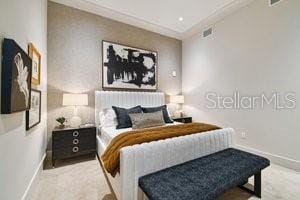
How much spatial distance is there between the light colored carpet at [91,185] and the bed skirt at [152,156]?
0.52 m

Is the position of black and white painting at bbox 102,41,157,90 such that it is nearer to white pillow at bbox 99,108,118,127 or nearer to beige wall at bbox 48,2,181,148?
beige wall at bbox 48,2,181,148

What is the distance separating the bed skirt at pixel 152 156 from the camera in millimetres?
1474

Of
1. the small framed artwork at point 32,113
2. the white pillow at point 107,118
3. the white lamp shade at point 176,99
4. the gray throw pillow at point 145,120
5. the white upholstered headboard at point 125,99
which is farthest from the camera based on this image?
the white lamp shade at point 176,99

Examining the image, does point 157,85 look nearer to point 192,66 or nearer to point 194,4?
point 192,66

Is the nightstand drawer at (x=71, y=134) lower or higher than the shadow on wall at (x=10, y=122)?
lower

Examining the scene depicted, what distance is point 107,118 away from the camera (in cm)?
315

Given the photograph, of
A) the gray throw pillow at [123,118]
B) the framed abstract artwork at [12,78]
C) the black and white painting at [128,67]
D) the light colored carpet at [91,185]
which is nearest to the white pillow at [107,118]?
the gray throw pillow at [123,118]

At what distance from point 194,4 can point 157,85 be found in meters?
2.11

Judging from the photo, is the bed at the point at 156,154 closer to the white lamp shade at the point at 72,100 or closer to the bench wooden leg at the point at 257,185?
the bench wooden leg at the point at 257,185

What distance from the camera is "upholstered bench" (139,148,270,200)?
4.11ft

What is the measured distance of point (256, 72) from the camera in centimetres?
301

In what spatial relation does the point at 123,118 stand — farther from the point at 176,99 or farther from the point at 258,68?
the point at 258,68

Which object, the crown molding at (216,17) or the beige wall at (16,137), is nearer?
the beige wall at (16,137)

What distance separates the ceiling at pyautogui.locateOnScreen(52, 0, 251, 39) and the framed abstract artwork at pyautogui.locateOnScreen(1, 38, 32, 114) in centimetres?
240
